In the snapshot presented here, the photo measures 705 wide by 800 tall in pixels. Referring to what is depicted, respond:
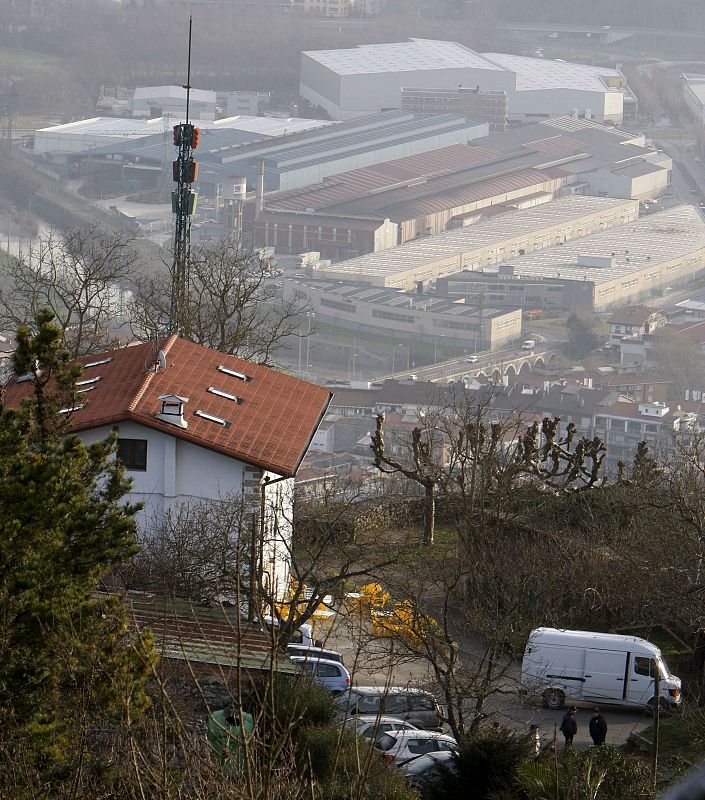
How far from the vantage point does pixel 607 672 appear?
12031 millimetres

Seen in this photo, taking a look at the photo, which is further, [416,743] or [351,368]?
[351,368]

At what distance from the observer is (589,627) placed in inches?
537

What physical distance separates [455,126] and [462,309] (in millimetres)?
30728

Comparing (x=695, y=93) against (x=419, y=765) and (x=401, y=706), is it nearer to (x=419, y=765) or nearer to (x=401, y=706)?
(x=401, y=706)

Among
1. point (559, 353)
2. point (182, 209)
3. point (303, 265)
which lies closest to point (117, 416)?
point (182, 209)

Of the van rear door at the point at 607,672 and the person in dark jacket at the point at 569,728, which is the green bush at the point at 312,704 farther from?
the van rear door at the point at 607,672

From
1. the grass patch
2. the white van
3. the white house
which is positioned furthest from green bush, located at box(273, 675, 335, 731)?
the grass patch

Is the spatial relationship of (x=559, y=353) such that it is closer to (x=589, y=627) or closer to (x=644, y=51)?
(x=589, y=627)

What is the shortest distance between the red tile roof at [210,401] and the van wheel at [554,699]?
138 inches

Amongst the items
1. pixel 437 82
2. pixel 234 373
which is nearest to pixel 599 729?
pixel 234 373

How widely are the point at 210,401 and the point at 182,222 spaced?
6.16 metres

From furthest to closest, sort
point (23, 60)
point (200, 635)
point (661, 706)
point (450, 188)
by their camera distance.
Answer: point (23, 60) → point (450, 188) → point (661, 706) → point (200, 635)

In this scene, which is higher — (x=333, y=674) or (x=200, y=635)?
(x=200, y=635)

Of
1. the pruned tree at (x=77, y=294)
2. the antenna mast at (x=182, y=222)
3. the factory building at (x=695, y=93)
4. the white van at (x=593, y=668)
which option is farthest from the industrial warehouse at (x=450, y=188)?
the white van at (x=593, y=668)
